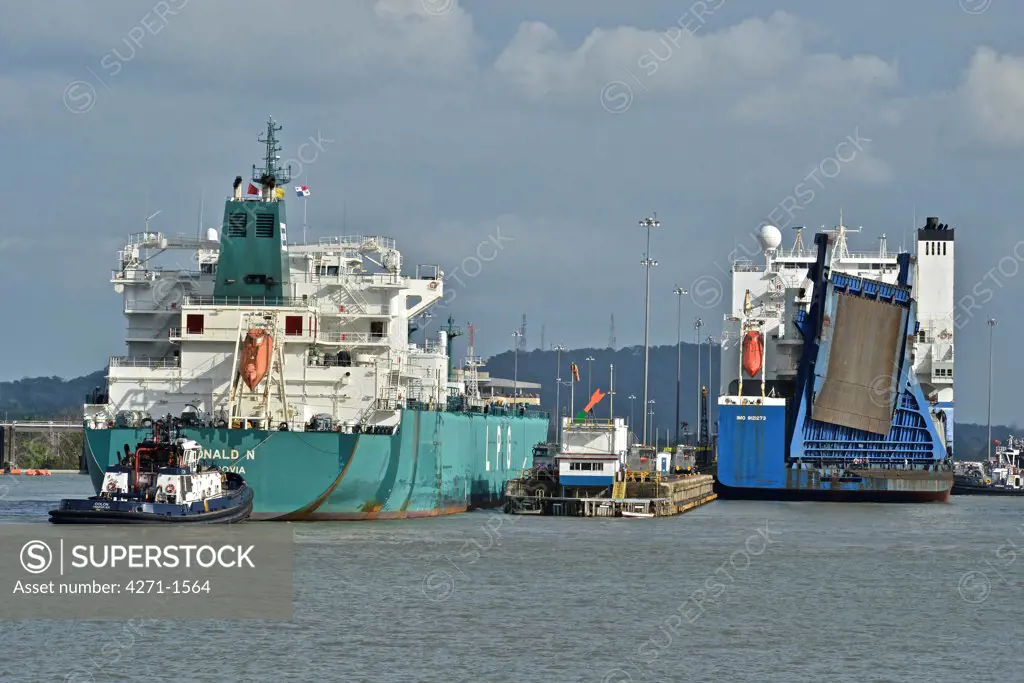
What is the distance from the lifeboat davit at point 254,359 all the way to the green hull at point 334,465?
2.30 m

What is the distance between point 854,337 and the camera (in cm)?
7119

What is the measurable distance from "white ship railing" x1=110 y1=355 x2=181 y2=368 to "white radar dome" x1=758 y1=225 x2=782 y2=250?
1476 inches

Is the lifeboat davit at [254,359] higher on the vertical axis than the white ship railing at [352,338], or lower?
lower

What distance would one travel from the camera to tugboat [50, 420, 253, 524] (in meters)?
44.2

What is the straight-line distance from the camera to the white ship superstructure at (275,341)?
5100 centimetres

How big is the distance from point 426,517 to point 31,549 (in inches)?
674

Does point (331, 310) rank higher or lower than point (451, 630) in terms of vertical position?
higher

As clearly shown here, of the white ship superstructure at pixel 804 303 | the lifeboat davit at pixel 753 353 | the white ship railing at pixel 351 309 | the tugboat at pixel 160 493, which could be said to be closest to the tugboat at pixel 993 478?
the white ship superstructure at pixel 804 303

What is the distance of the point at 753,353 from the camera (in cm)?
7875

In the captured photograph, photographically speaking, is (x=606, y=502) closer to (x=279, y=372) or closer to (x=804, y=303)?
(x=279, y=372)

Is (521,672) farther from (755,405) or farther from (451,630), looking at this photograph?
(755,405)

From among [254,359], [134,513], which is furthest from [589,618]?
[254,359]

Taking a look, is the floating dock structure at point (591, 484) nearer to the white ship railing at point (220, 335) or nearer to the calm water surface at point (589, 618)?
the calm water surface at point (589, 618)

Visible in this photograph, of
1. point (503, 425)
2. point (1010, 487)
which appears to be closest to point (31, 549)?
point (503, 425)
